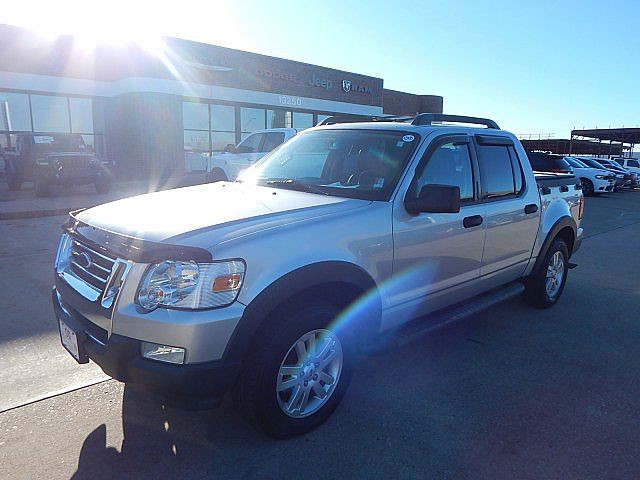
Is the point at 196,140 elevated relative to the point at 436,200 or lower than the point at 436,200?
lower

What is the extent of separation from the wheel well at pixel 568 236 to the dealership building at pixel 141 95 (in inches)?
726

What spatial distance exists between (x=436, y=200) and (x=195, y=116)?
825 inches

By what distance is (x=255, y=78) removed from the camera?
23.7m

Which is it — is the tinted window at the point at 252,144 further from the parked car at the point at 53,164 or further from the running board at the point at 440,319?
the running board at the point at 440,319

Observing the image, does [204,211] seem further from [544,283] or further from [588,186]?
[588,186]

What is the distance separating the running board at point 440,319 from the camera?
10.3 feet

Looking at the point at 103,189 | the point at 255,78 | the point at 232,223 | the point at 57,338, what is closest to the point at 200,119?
the point at 255,78

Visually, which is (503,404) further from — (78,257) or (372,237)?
(78,257)

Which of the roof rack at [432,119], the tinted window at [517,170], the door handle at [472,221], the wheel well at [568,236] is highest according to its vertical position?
the roof rack at [432,119]

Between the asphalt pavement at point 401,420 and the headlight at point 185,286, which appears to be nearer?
the headlight at point 185,286

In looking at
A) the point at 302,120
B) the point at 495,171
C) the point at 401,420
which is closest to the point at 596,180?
the point at 302,120

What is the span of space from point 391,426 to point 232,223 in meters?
1.57

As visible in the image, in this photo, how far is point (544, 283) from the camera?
496 centimetres

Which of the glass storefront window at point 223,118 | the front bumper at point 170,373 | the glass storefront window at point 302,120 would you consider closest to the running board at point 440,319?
the front bumper at point 170,373
